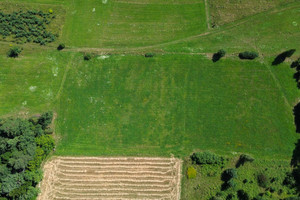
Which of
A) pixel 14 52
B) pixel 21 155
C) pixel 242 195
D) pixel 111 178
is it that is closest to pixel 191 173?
pixel 242 195

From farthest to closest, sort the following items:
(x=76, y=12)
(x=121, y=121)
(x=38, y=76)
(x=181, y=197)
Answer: (x=76, y=12)
(x=38, y=76)
(x=121, y=121)
(x=181, y=197)

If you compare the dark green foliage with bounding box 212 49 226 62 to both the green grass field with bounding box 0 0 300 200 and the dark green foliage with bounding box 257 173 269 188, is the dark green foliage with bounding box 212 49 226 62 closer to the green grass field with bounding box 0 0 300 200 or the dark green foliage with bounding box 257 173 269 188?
the green grass field with bounding box 0 0 300 200

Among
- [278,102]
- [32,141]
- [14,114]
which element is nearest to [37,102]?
[14,114]

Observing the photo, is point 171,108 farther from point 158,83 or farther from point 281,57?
A: point 281,57

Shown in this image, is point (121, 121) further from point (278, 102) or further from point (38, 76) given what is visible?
point (278, 102)

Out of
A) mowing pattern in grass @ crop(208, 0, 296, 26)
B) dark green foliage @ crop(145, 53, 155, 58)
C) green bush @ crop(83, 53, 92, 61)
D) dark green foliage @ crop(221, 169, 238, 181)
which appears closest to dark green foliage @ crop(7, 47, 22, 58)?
green bush @ crop(83, 53, 92, 61)
